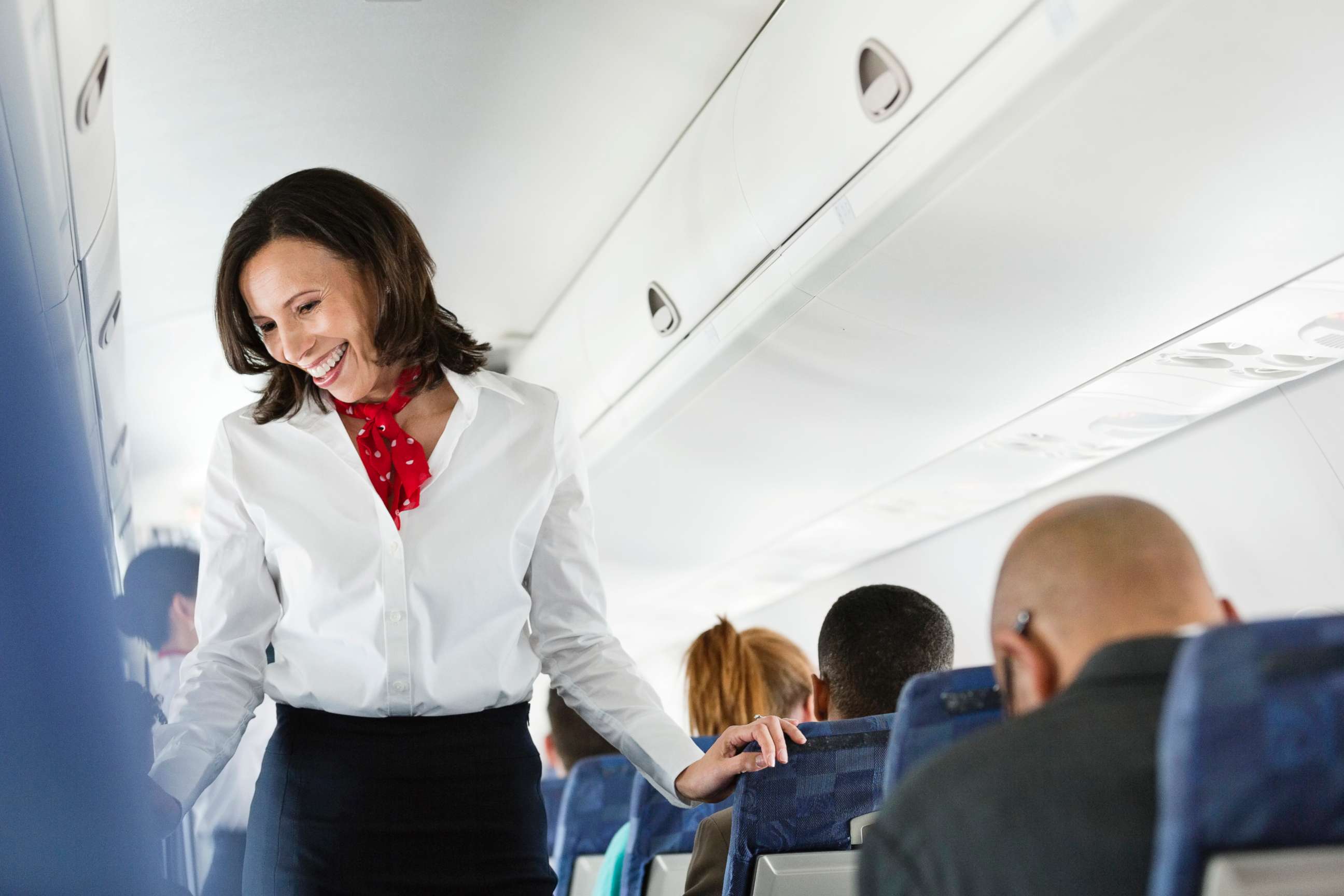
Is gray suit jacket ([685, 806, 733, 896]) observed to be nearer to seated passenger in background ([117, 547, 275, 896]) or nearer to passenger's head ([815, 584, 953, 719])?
passenger's head ([815, 584, 953, 719])

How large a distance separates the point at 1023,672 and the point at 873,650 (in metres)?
1.66

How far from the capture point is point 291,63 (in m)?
3.54

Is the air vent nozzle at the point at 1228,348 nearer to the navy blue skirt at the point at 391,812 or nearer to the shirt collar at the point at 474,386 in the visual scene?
the shirt collar at the point at 474,386

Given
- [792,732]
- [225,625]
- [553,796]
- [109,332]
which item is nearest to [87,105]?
[109,332]

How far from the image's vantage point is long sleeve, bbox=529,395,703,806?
1926 millimetres

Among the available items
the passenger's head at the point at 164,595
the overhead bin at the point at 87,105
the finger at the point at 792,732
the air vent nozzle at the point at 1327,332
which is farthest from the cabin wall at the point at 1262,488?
the overhead bin at the point at 87,105

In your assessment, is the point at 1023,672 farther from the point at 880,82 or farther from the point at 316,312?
the point at 880,82

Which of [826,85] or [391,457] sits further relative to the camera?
[826,85]

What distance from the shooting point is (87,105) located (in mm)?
2309

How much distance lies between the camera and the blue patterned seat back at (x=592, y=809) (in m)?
3.91

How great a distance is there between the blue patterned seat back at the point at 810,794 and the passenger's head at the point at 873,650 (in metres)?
0.66

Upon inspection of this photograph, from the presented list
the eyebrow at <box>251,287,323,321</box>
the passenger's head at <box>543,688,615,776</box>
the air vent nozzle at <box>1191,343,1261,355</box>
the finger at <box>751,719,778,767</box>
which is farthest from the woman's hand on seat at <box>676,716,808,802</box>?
the passenger's head at <box>543,688,615,776</box>

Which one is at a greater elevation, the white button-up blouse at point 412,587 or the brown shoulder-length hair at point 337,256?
the brown shoulder-length hair at point 337,256

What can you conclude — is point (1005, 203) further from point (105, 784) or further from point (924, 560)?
point (924, 560)
